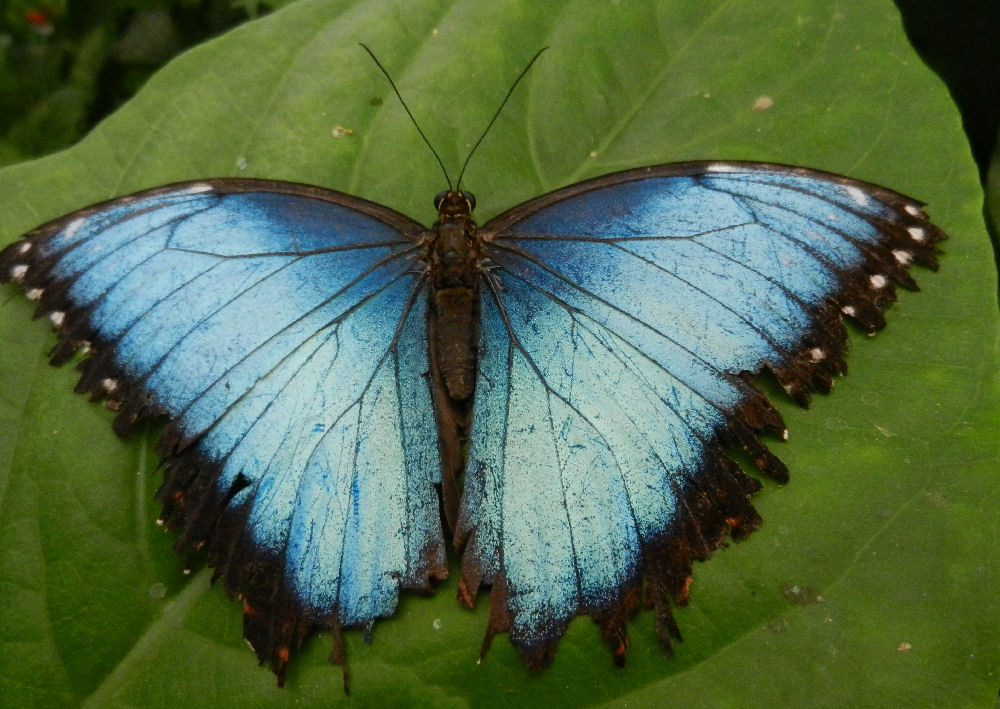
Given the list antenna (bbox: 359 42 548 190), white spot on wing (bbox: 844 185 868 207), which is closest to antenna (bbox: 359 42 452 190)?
antenna (bbox: 359 42 548 190)

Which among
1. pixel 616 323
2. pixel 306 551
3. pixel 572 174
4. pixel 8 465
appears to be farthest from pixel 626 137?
pixel 8 465

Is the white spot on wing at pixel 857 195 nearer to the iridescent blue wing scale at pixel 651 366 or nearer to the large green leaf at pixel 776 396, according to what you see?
the iridescent blue wing scale at pixel 651 366

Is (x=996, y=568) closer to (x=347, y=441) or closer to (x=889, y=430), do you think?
(x=889, y=430)

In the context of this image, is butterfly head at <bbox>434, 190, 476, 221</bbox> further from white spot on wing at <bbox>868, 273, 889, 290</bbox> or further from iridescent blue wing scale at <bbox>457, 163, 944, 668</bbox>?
white spot on wing at <bbox>868, 273, 889, 290</bbox>

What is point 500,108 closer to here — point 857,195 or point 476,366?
point 476,366

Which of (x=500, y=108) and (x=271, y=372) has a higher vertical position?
(x=500, y=108)

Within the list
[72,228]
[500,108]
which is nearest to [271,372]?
[72,228]
